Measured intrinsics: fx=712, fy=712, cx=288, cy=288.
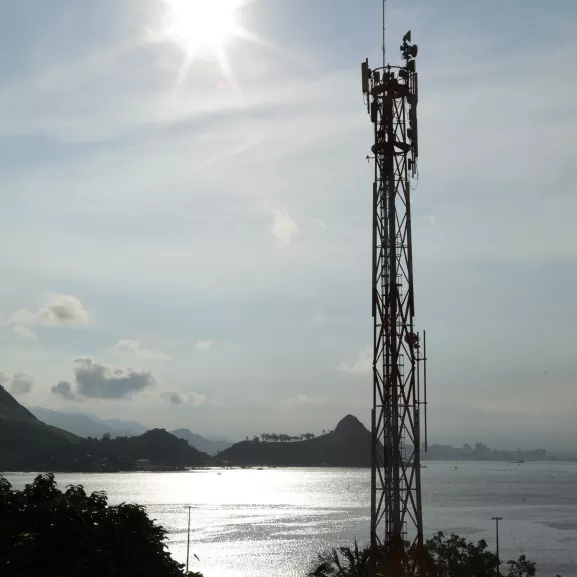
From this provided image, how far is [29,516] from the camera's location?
39031 millimetres

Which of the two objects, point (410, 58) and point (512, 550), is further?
point (512, 550)

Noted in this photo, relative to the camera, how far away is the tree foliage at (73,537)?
1430 inches

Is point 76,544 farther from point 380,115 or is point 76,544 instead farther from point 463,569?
point 463,569

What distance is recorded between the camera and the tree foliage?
3631cm

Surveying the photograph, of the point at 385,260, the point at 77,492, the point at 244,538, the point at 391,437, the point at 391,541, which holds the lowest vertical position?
the point at 244,538

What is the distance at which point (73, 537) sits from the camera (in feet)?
124

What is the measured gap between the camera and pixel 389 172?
52.2 meters

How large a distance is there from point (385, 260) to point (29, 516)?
28.1 meters

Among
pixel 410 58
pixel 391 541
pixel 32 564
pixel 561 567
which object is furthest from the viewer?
pixel 561 567

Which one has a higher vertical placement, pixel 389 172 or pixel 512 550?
pixel 389 172

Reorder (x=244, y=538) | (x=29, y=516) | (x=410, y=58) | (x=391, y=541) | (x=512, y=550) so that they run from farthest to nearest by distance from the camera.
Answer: (x=244, y=538), (x=512, y=550), (x=410, y=58), (x=391, y=541), (x=29, y=516)

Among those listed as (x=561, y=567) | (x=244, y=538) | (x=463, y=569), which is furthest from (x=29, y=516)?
(x=244, y=538)

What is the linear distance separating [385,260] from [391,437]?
12467mm

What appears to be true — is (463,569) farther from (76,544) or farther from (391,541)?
(76,544)
